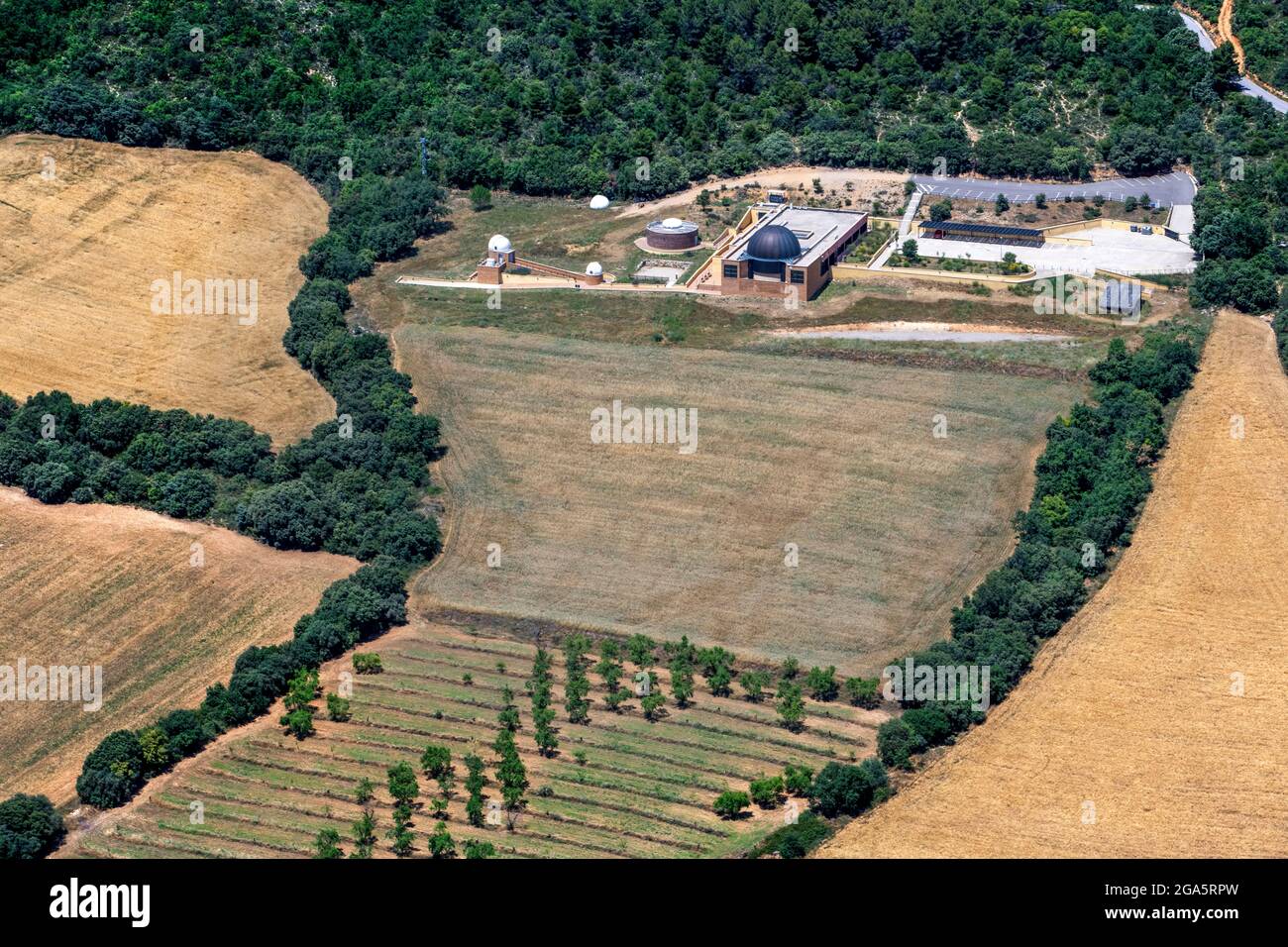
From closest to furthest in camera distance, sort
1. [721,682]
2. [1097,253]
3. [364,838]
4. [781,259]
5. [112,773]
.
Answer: [364,838] → [112,773] → [721,682] → [781,259] → [1097,253]

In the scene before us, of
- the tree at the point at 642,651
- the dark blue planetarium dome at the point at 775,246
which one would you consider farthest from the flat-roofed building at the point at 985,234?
the tree at the point at 642,651

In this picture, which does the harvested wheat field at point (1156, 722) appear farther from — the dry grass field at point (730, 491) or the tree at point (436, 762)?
the tree at point (436, 762)

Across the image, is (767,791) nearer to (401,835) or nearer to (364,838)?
(401,835)

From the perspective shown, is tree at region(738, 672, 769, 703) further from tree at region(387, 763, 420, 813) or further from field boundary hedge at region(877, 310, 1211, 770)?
tree at region(387, 763, 420, 813)

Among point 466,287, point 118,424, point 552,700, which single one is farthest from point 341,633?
point 466,287

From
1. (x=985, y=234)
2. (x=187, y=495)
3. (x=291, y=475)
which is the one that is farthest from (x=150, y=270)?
(x=985, y=234)

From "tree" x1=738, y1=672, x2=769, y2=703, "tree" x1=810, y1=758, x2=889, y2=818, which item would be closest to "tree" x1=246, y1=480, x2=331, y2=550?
"tree" x1=738, y1=672, x2=769, y2=703
